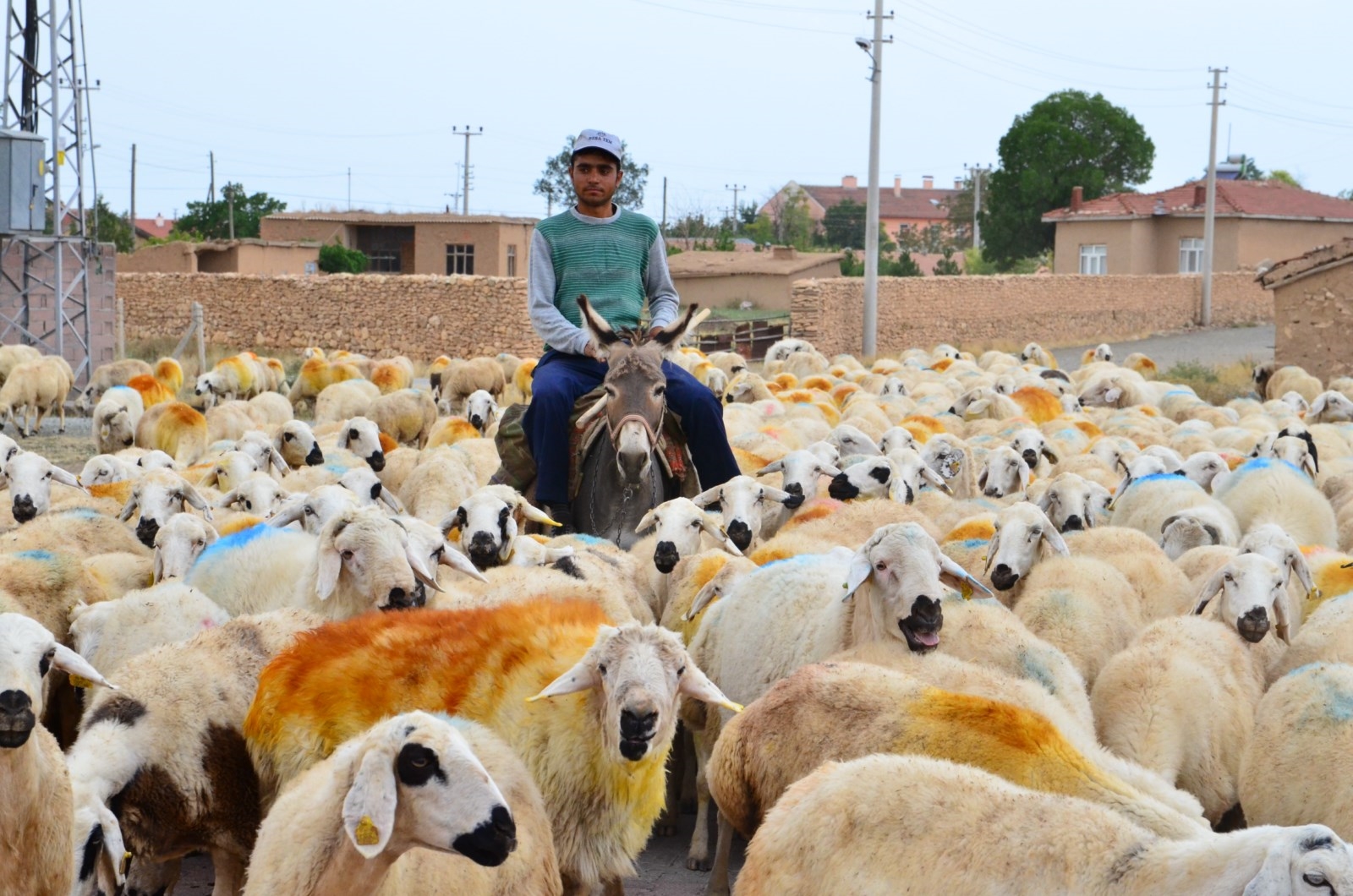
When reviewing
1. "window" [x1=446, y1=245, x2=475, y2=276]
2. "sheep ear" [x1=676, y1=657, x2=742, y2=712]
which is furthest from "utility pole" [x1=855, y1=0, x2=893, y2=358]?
"sheep ear" [x1=676, y1=657, x2=742, y2=712]

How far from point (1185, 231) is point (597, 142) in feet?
146

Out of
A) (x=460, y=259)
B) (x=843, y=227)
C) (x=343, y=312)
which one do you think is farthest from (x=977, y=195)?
(x=343, y=312)

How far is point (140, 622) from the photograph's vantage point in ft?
19.1

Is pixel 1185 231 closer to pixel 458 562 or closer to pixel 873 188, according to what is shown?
pixel 873 188

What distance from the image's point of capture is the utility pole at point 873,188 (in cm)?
2972

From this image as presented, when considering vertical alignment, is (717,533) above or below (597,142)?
below

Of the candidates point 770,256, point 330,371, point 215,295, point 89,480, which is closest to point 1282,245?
point 770,256

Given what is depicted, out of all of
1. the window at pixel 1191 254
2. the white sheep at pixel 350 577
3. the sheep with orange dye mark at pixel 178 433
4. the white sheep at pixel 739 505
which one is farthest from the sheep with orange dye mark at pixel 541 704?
the window at pixel 1191 254

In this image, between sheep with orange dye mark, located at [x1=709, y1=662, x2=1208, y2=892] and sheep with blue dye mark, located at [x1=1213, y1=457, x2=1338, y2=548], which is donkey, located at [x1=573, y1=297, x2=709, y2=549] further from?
sheep with blue dye mark, located at [x1=1213, y1=457, x2=1338, y2=548]

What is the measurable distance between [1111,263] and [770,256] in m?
12.1

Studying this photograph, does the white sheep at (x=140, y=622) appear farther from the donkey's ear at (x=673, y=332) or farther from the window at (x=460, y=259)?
the window at (x=460, y=259)

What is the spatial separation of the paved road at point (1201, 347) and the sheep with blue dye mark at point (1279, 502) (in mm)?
20691

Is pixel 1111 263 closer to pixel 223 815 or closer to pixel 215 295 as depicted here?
pixel 215 295

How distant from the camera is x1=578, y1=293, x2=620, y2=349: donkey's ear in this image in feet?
24.5
